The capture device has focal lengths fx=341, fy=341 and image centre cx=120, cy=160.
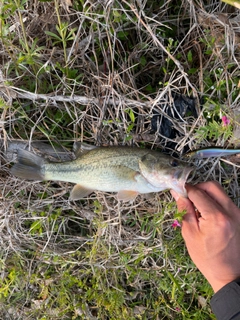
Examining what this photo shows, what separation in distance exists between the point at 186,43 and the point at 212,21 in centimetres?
33

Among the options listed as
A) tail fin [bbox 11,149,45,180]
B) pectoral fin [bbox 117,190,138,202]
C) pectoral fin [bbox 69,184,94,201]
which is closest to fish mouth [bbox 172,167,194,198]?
pectoral fin [bbox 117,190,138,202]

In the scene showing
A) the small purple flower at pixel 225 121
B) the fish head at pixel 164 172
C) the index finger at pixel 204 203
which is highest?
the small purple flower at pixel 225 121

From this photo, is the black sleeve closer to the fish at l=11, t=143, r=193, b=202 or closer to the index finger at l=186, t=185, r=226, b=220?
the index finger at l=186, t=185, r=226, b=220

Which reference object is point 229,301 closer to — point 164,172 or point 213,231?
point 213,231

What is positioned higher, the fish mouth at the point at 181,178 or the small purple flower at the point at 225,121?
the small purple flower at the point at 225,121

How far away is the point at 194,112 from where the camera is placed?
3443 mm

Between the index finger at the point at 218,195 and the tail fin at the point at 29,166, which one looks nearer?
the index finger at the point at 218,195

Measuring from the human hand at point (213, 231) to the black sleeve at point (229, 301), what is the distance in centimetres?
6

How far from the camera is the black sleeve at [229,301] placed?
9.67ft

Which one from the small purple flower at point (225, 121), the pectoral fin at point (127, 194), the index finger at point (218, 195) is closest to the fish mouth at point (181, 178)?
the index finger at point (218, 195)

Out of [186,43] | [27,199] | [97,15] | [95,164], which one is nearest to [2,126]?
[27,199]

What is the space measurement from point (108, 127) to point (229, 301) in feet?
6.56

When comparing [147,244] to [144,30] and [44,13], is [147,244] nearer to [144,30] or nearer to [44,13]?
[144,30]

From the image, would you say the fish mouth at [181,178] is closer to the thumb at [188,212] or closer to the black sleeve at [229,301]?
the thumb at [188,212]
